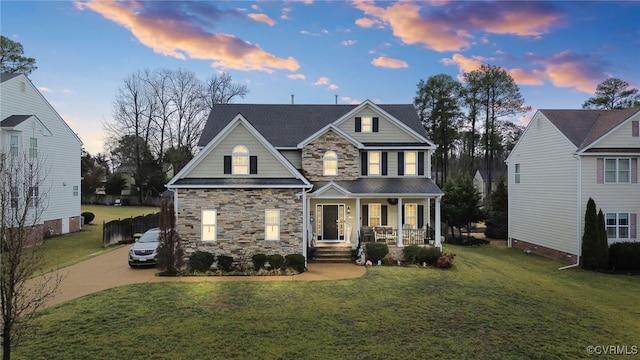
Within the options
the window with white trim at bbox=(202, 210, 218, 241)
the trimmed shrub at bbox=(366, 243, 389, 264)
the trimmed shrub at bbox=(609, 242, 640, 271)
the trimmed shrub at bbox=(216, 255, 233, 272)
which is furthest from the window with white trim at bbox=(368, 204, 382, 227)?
the trimmed shrub at bbox=(609, 242, 640, 271)

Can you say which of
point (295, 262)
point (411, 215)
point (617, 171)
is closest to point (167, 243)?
point (295, 262)

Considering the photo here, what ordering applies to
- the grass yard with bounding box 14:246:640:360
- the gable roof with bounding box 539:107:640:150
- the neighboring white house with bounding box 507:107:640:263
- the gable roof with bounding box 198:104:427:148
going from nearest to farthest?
the grass yard with bounding box 14:246:640:360
the neighboring white house with bounding box 507:107:640:263
the gable roof with bounding box 539:107:640:150
the gable roof with bounding box 198:104:427:148

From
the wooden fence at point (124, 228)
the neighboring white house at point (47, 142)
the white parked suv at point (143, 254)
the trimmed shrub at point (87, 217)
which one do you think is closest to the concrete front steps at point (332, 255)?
the white parked suv at point (143, 254)

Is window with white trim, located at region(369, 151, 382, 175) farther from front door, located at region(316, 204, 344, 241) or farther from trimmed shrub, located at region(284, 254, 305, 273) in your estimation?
trimmed shrub, located at region(284, 254, 305, 273)

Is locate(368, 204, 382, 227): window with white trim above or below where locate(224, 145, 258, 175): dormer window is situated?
below

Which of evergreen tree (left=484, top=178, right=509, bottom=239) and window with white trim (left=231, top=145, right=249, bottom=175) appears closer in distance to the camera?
window with white trim (left=231, top=145, right=249, bottom=175)

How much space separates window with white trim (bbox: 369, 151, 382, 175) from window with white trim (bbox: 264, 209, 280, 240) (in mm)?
7175

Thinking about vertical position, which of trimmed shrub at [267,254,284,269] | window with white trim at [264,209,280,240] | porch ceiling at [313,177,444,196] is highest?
porch ceiling at [313,177,444,196]

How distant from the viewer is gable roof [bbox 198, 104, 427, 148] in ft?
69.8

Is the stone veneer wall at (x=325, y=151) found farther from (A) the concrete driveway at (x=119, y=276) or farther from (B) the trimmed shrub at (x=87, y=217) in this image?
(B) the trimmed shrub at (x=87, y=217)

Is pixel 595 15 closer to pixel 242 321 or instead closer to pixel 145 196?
pixel 242 321

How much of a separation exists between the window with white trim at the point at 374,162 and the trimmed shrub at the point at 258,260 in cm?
867

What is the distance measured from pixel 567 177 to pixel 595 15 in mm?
9106

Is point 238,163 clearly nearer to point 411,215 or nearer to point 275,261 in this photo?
point 275,261
